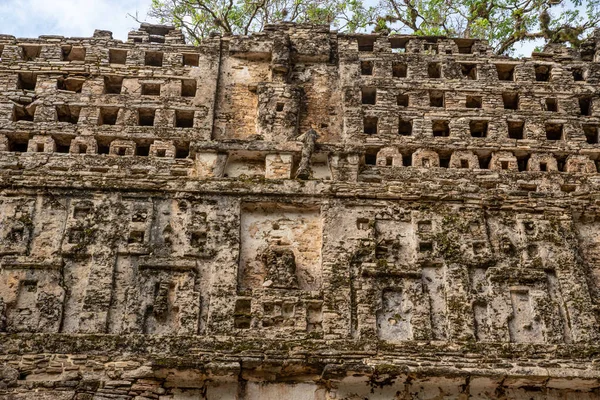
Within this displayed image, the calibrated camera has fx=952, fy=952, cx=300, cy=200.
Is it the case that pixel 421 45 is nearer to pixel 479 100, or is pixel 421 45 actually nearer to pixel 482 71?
pixel 482 71

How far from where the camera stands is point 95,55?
1586 cm

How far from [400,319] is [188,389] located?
269cm

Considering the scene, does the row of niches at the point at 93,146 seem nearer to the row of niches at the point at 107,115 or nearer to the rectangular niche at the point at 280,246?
the row of niches at the point at 107,115

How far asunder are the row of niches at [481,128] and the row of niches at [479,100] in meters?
0.31

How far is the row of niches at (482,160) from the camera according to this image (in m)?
14.5

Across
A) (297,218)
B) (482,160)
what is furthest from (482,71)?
(297,218)

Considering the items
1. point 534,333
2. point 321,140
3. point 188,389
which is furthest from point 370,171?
point 188,389

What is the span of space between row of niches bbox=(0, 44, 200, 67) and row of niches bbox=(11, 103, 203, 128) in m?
1.09

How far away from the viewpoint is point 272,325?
11.5 metres

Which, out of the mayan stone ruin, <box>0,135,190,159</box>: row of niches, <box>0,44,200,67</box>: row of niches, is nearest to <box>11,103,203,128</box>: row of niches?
the mayan stone ruin

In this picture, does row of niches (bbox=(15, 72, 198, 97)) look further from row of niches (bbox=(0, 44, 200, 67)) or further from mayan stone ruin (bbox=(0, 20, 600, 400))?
row of niches (bbox=(0, 44, 200, 67))

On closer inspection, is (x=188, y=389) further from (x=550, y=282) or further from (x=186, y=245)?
(x=550, y=282)

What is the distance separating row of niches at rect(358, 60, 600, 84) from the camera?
52.2 ft

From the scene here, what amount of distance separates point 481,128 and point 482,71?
122 centimetres
